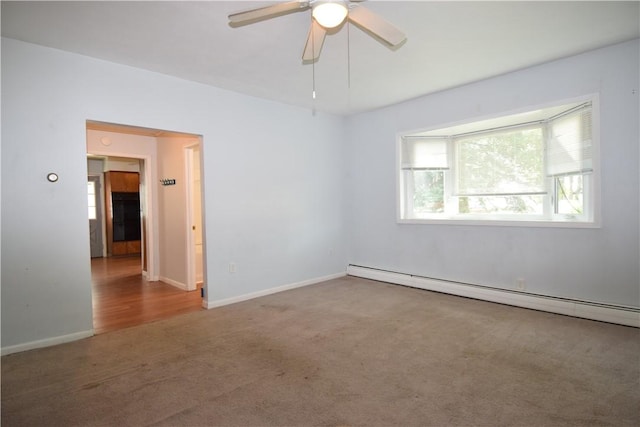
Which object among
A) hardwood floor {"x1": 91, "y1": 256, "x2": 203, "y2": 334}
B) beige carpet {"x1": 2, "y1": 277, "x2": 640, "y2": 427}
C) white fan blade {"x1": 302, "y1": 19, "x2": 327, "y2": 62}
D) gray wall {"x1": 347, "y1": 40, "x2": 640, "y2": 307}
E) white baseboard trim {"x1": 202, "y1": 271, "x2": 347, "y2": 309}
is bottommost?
beige carpet {"x1": 2, "y1": 277, "x2": 640, "y2": 427}

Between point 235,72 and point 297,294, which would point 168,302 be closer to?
point 297,294

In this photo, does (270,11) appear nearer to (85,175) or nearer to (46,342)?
(85,175)

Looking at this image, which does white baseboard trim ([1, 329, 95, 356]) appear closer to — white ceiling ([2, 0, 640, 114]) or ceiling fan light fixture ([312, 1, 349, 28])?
white ceiling ([2, 0, 640, 114])

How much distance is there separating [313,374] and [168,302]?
2.62 m

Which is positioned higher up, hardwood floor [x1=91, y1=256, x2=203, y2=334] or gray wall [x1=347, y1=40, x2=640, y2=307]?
gray wall [x1=347, y1=40, x2=640, y2=307]

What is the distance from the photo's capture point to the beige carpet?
6.25ft

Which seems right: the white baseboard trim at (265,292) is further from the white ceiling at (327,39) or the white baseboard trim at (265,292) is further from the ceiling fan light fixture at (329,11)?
the ceiling fan light fixture at (329,11)

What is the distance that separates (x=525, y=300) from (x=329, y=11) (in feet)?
11.6

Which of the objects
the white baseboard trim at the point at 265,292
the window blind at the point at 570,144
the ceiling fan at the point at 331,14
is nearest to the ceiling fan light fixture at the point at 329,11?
the ceiling fan at the point at 331,14

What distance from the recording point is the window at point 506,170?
3.46 metres

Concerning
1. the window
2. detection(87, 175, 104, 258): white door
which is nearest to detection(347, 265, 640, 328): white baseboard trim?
the window

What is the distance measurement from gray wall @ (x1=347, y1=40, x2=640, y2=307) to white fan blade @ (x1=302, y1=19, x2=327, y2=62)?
2.39 meters

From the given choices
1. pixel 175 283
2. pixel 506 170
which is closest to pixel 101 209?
pixel 175 283

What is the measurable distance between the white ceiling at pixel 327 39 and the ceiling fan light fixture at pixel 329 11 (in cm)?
56
